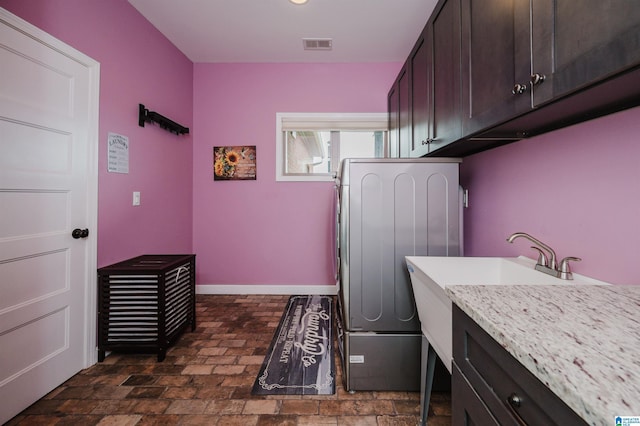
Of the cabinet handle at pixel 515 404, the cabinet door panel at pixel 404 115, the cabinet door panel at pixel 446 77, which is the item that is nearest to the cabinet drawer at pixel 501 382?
the cabinet handle at pixel 515 404

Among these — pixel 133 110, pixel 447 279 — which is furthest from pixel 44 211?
pixel 447 279

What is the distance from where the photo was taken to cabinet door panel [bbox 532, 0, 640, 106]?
0.62 m

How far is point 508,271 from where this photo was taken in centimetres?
139

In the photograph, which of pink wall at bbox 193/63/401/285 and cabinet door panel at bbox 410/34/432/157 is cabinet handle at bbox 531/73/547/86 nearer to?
cabinet door panel at bbox 410/34/432/157

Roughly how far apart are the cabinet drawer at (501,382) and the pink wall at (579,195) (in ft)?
2.39

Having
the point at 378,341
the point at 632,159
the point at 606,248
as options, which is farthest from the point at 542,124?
the point at 378,341

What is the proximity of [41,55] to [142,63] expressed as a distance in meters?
0.91

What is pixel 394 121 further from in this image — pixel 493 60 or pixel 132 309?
pixel 132 309

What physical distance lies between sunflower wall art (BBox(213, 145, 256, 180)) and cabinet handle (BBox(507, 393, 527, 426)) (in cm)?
301

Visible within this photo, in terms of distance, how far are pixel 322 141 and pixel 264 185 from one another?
3.01ft

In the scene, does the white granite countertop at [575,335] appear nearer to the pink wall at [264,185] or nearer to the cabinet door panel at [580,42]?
the cabinet door panel at [580,42]

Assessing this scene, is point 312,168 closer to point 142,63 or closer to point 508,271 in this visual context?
point 142,63

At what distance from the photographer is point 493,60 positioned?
1.10 meters

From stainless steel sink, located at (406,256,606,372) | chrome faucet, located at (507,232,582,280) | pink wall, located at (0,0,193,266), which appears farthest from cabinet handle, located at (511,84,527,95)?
pink wall, located at (0,0,193,266)
